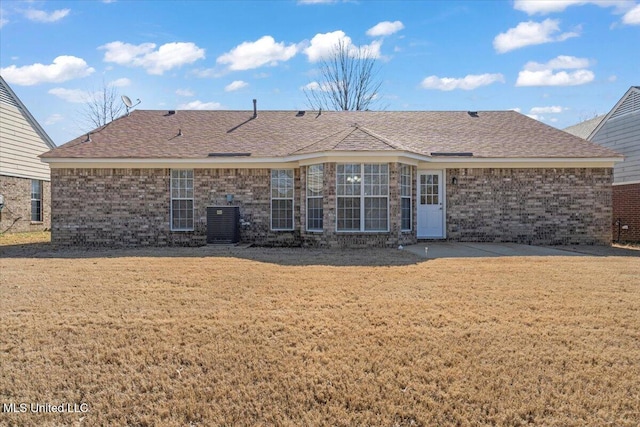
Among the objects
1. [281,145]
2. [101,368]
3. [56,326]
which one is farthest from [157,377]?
[281,145]

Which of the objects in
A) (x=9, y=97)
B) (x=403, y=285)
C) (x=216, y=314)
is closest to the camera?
(x=216, y=314)

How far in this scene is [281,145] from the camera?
46.4ft

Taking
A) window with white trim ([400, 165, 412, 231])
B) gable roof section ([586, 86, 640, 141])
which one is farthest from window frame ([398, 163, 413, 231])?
gable roof section ([586, 86, 640, 141])

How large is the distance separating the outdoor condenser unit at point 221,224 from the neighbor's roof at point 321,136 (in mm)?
1946

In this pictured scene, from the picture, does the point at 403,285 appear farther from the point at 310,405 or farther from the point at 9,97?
the point at 9,97

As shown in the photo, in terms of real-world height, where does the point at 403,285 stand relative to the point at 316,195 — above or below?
below

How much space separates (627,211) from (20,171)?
26062mm

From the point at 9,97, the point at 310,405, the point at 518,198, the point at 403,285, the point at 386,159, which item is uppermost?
the point at 9,97

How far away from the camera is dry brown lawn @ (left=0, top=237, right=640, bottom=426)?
133 inches

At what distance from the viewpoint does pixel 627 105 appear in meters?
17.3

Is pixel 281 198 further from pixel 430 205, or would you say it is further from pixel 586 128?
pixel 586 128

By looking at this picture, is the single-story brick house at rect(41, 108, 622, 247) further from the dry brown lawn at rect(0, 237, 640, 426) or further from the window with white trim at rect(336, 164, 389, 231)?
the dry brown lawn at rect(0, 237, 640, 426)

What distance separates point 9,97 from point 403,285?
68.4ft

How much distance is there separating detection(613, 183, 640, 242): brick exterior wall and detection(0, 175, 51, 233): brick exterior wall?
25.2m
